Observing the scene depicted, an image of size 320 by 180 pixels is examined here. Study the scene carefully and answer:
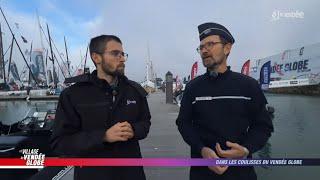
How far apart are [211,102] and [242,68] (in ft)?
3.18

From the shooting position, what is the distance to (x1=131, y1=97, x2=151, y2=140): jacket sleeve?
2.58 meters

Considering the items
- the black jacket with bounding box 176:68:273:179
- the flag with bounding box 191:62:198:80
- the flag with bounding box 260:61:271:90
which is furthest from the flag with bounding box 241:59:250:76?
the black jacket with bounding box 176:68:273:179

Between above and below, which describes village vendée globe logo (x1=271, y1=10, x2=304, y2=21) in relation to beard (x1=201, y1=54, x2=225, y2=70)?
above

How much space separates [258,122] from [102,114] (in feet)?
3.20

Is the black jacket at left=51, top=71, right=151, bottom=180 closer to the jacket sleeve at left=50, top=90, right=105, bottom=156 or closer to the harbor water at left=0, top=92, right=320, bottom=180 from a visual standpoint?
the jacket sleeve at left=50, top=90, right=105, bottom=156

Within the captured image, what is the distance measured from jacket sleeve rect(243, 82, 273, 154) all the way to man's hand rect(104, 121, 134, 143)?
0.74m

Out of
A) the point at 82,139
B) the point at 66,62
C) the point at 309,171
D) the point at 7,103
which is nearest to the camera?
the point at 82,139

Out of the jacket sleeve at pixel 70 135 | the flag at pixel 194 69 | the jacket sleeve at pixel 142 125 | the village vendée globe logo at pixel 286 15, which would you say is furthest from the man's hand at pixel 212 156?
the village vendée globe logo at pixel 286 15

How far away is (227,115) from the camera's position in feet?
8.64

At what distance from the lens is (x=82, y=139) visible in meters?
2.49

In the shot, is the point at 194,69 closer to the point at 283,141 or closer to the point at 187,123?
the point at 187,123

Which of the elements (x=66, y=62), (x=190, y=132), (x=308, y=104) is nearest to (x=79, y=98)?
(x=190, y=132)

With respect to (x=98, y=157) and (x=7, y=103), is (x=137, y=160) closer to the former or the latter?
(x=98, y=157)

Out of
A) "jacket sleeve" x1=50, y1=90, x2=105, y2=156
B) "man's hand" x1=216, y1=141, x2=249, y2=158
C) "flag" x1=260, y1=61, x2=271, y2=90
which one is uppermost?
"flag" x1=260, y1=61, x2=271, y2=90
